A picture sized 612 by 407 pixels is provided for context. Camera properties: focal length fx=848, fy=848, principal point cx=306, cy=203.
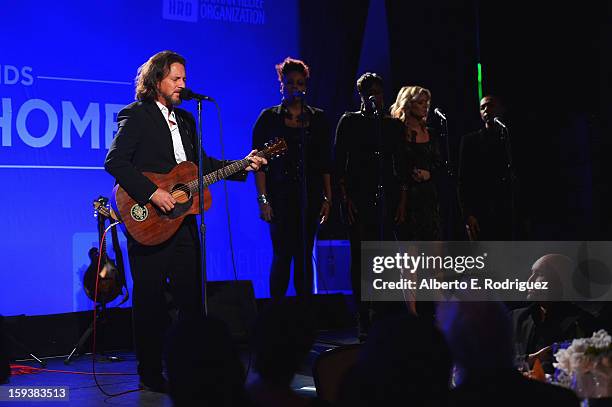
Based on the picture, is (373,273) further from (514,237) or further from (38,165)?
(38,165)

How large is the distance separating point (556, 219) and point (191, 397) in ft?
27.2

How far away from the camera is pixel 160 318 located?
493 cm

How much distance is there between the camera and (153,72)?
4.99 m

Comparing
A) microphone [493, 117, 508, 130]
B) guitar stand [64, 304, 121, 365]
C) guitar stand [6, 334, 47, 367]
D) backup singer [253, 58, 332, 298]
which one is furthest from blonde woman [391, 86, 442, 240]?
guitar stand [6, 334, 47, 367]

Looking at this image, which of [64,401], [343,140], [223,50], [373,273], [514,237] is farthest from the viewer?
[514,237]

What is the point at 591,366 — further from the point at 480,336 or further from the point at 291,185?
the point at 291,185

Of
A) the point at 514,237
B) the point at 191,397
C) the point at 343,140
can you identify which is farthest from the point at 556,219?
the point at 191,397

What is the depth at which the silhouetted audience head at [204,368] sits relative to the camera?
196 cm

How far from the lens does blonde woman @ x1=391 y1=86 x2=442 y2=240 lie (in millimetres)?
6562

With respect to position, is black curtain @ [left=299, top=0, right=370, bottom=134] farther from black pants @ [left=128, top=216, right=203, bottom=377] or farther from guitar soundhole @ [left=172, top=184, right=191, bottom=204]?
black pants @ [left=128, top=216, right=203, bottom=377]

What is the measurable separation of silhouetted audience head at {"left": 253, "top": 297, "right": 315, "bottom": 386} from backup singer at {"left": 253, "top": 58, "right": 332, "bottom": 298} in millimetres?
3709

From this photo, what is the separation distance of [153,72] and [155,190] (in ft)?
2.38

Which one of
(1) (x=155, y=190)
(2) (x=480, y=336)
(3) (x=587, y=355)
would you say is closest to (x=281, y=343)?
(2) (x=480, y=336)

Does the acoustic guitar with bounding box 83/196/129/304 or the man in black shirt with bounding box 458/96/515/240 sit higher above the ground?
the man in black shirt with bounding box 458/96/515/240
